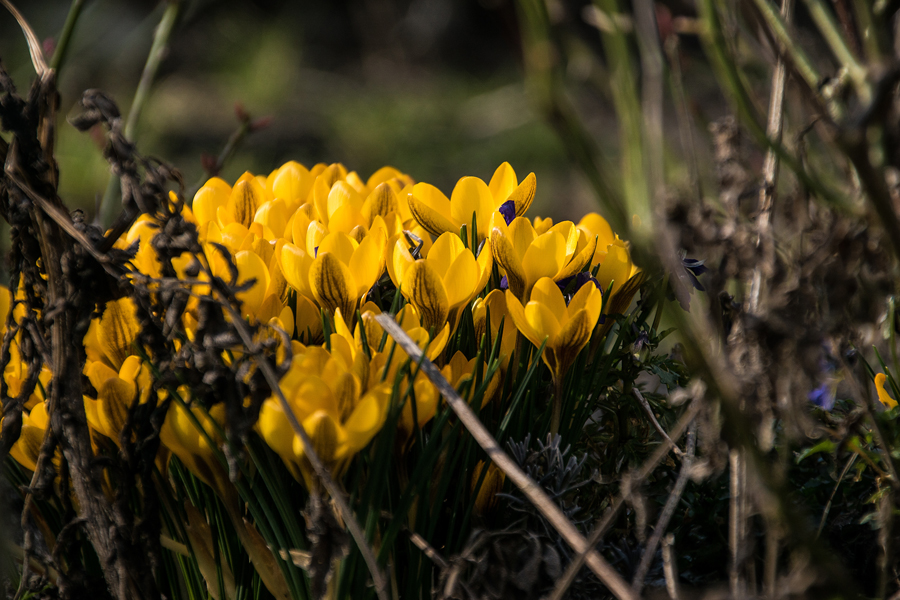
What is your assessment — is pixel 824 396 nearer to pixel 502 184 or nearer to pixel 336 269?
pixel 502 184

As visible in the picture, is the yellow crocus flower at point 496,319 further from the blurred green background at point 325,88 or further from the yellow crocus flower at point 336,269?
the blurred green background at point 325,88

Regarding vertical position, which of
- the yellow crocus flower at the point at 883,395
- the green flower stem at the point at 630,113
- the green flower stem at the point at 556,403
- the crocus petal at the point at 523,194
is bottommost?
the yellow crocus flower at the point at 883,395

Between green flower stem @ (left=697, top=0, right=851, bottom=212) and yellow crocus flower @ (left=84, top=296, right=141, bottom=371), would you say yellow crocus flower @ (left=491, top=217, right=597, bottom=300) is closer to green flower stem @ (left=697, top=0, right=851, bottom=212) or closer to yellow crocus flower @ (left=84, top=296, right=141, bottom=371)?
green flower stem @ (left=697, top=0, right=851, bottom=212)

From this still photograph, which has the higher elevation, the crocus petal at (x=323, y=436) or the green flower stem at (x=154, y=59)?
the green flower stem at (x=154, y=59)

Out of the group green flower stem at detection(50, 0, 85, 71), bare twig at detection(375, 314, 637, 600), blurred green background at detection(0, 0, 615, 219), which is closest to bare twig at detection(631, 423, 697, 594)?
bare twig at detection(375, 314, 637, 600)

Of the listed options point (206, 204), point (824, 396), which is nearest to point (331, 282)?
point (206, 204)

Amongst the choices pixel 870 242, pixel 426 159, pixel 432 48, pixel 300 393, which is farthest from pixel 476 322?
pixel 432 48

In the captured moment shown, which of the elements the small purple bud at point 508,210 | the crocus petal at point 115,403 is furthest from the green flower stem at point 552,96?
the crocus petal at point 115,403
